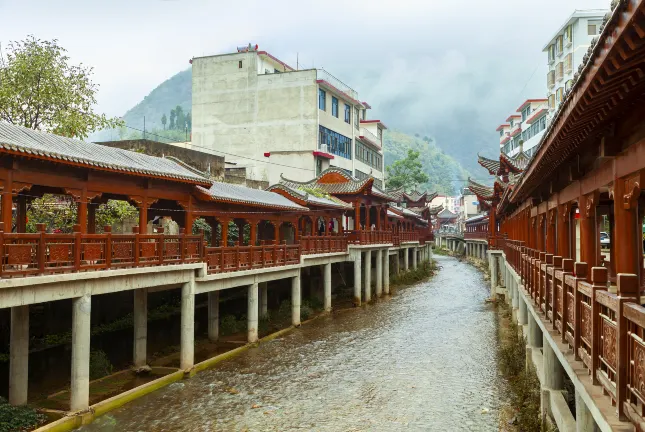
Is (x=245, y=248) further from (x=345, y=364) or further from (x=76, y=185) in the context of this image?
(x=76, y=185)

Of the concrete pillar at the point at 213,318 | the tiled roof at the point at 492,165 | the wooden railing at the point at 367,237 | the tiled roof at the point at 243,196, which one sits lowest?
the concrete pillar at the point at 213,318

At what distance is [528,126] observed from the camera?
Answer: 63.0 m

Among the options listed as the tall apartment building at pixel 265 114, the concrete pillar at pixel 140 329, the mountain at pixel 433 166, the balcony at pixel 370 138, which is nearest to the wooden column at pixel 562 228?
the concrete pillar at pixel 140 329

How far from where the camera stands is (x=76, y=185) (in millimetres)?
13297

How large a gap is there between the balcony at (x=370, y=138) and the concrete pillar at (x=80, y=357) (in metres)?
37.8

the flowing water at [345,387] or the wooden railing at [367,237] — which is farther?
the wooden railing at [367,237]

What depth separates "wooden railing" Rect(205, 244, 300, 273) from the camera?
17.4 meters

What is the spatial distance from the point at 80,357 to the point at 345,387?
681 cm

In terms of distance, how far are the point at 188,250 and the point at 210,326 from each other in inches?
205

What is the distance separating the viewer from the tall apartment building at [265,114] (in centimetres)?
3906

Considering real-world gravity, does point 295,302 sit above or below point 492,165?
below

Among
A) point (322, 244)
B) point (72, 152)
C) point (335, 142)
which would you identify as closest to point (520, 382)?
point (72, 152)

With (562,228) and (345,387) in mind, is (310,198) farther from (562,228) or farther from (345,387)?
(562,228)

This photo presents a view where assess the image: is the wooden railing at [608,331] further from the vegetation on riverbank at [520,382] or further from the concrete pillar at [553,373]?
the vegetation on riverbank at [520,382]
